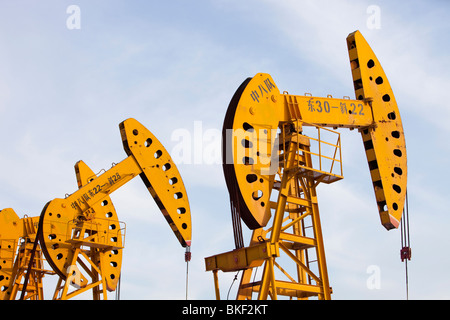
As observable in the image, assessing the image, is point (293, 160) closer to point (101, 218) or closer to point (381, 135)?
point (381, 135)

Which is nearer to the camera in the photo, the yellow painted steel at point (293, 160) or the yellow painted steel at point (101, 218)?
the yellow painted steel at point (293, 160)

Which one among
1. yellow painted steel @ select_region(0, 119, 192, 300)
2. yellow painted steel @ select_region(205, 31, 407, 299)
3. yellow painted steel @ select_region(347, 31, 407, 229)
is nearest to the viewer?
yellow painted steel @ select_region(205, 31, 407, 299)

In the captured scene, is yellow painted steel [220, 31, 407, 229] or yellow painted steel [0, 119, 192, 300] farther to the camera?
yellow painted steel [0, 119, 192, 300]

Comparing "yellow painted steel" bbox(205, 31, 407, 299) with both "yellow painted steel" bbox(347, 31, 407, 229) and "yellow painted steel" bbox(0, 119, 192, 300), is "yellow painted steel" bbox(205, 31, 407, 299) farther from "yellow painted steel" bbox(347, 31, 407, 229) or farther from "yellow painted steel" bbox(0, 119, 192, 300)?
"yellow painted steel" bbox(0, 119, 192, 300)

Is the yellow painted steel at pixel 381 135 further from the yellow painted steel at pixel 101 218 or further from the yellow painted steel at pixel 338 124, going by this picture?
the yellow painted steel at pixel 101 218

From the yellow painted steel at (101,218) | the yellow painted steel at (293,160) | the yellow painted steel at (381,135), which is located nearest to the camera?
the yellow painted steel at (293,160)

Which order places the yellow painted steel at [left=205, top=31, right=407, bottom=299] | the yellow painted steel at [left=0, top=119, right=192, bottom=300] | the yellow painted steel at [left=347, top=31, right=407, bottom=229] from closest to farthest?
1. the yellow painted steel at [left=205, top=31, right=407, bottom=299]
2. the yellow painted steel at [left=347, top=31, right=407, bottom=229]
3. the yellow painted steel at [left=0, top=119, right=192, bottom=300]

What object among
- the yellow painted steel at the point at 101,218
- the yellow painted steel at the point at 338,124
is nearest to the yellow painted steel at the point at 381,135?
the yellow painted steel at the point at 338,124

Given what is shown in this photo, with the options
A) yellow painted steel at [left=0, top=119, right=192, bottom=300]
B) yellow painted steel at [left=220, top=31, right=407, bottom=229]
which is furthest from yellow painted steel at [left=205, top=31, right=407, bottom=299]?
yellow painted steel at [left=0, top=119, right=192, bottom=300]

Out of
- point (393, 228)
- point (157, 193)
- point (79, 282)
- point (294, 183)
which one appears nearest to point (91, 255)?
point (79, 282)

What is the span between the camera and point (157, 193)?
1664 cm

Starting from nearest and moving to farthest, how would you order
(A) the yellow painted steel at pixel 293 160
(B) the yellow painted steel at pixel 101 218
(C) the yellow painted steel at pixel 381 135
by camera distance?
(A) the yellow painted steel at pixel 293 160
(C) the yellow painted steel at pixel 381 135
(B) the yellow painted steel at pixel 101 218

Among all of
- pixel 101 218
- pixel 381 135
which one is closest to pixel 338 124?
pixel 381 135
